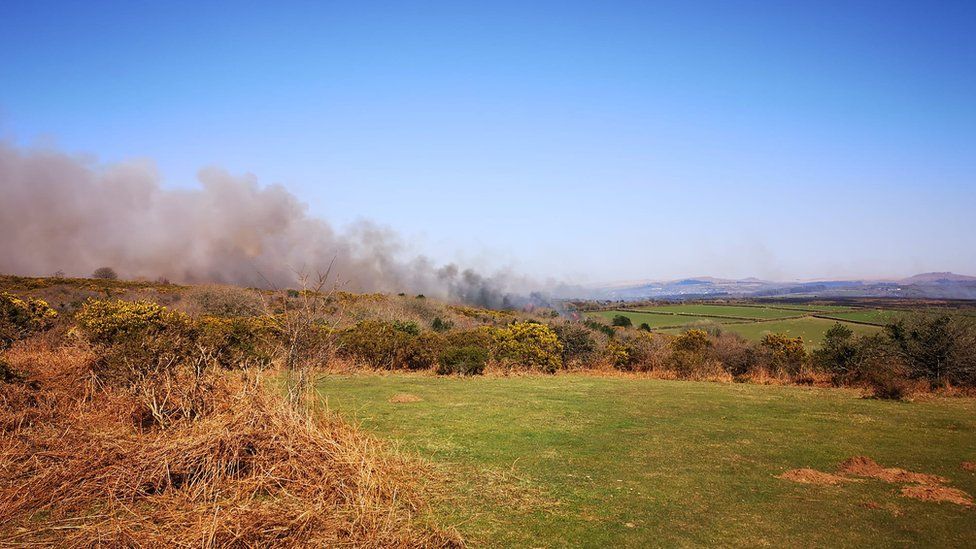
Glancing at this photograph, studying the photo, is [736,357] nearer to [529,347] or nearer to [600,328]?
[529,347]

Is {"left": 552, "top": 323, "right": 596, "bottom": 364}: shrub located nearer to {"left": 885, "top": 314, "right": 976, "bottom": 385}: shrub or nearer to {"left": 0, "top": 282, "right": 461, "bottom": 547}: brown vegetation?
{"left": 885, "top": 314, "right": 976, "bottom": 385}: shrub

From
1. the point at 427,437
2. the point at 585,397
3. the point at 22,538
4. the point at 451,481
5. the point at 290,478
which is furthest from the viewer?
the point at 585,397

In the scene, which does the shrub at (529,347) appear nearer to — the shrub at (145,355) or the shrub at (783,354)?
the shrub at (783,354)

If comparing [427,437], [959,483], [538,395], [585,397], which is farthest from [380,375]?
[959,483]

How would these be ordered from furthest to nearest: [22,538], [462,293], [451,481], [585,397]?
[462,293]
[585,397]
[451,481]
[22,538]

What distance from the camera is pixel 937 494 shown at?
7.03 meters

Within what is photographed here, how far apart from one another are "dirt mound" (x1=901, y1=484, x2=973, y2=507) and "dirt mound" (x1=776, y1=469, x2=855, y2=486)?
71 cm

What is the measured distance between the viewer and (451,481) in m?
7.52

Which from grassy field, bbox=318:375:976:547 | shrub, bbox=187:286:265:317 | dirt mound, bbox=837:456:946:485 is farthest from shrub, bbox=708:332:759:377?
shrub, bbox=187:286:265:317

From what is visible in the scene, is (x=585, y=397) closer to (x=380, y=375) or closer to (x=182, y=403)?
(x=380, y=375)

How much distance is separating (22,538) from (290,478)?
2.55 m

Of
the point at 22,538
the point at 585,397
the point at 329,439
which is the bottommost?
the point at 585,397

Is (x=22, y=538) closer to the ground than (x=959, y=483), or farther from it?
farther from it

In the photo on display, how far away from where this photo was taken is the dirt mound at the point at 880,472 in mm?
7684
